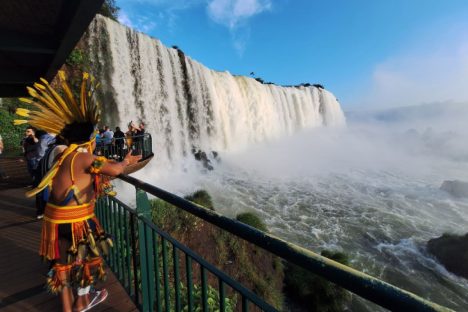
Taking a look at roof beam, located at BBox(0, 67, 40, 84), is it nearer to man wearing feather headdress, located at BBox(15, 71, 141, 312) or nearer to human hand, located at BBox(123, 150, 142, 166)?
man wearing feather headdress, located at BBox(15, 71, 141, 312)

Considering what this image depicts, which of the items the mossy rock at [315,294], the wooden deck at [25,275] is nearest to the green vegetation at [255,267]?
the mossy rock at [315,294]

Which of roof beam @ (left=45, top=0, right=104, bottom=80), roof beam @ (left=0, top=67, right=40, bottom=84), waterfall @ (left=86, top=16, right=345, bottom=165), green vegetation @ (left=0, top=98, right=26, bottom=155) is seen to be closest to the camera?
roof beam @ (left=45, top=0, right=104, bottom=80)

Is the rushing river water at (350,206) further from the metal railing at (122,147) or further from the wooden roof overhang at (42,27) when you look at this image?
the wooden roof overhang at (42,27)

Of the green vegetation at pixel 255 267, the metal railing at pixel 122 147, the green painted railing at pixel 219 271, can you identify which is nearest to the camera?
the green painted railing at pixel 219 271

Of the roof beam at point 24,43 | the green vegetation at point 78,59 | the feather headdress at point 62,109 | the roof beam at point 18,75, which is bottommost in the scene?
the feather headdress at point 62,109

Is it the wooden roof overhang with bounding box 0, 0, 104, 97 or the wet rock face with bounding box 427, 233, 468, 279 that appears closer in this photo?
the wooden roof overhang with bounding box 0, 0, 104, 97

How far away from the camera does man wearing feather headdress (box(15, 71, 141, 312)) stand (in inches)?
93.2

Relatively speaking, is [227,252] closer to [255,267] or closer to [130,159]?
[255,267]

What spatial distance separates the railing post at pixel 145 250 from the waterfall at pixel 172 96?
52.3ft

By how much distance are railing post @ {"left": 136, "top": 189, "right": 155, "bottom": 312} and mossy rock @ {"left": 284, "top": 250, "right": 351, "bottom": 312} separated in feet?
25.8

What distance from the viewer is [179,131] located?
818 inches

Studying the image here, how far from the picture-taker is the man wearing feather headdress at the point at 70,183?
237cm

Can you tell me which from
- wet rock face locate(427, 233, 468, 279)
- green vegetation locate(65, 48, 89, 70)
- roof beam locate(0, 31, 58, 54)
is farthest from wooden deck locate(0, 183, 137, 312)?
green vegetation locate(65, 48, 89, 70)

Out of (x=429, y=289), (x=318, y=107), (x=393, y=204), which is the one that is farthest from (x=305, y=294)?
(x=318, y=107)
